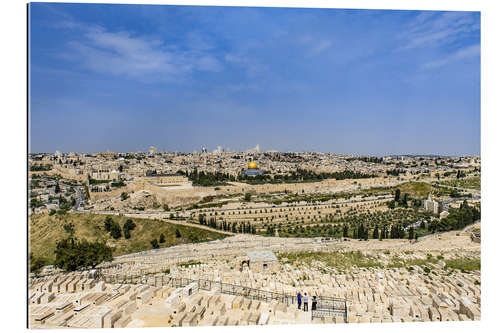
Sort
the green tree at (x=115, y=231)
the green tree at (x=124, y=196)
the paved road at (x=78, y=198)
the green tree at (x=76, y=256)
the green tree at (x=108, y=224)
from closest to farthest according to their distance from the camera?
the green tree at (x=76, y=256), the green tree at (x=115, y=231), the green tree at (x=108, y=224), the paved road at (x=78, y=198), the green tree at (x=124, y=196)

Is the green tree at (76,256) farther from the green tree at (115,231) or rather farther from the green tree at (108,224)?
the green tree at (108,224)

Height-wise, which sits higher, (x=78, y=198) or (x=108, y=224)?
(x=78, y=198)

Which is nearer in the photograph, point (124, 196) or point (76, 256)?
point (76, 256)

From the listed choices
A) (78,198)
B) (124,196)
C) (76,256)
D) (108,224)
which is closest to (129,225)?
(108,224)

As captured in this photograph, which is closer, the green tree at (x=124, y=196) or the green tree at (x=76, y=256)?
the green tree at (x=76, y=256)

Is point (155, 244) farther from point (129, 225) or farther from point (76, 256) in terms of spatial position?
point (76, 256)

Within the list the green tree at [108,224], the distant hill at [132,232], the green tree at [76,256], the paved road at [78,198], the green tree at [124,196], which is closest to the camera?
the green tree at [76,256]

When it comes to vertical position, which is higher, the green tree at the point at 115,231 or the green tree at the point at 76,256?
the green tree at the point at 76,256

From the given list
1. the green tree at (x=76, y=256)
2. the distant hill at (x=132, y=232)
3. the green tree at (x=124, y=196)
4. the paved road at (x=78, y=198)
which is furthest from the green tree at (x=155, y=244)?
the green tree at (x=124, y=196)

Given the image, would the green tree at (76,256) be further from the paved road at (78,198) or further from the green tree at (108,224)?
the paved road at (78,198)

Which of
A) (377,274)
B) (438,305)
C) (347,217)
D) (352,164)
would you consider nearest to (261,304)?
(438,305)

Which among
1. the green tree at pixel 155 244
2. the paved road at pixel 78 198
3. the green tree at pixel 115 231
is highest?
the paved road at pixel 78 198
